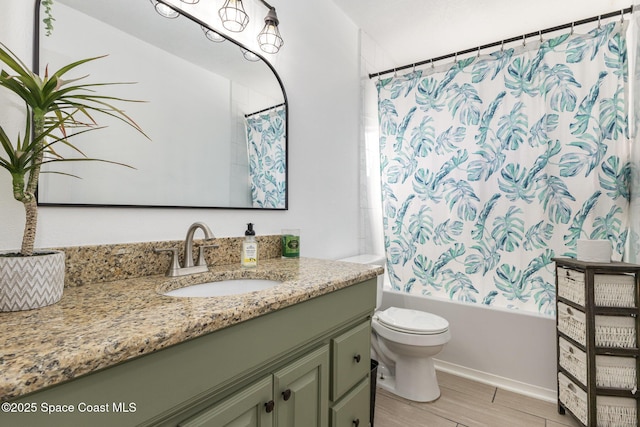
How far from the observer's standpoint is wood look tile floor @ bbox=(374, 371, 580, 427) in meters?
1.65

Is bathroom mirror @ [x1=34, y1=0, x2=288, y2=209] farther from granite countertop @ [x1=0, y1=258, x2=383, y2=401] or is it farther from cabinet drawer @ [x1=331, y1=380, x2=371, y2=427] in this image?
A: cabinet drawer @ [x1=331, y1=380, x2=371, y2=427]

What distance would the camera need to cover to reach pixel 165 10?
1184 mm

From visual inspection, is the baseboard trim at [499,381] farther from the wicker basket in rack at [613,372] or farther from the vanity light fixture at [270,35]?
the vanity light fixture at [270,35]

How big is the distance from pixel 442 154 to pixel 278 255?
1.42 meters

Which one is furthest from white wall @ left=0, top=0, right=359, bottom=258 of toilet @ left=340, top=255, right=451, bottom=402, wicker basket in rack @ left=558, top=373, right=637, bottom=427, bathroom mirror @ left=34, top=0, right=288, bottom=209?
wicker basket in rack @ left=558, top=373, right=637, bottom=427

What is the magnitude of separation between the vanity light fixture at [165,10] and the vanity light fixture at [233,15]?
0.70 feet

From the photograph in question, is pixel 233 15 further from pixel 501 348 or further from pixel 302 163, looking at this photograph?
pixel 501 348

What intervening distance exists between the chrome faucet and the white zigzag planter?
376mm

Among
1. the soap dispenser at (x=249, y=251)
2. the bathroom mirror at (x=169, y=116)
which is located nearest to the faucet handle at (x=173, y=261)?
the bathroom mirror at (x=169, y=116)

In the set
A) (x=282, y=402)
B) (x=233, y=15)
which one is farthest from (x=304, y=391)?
(x=233, y=15)

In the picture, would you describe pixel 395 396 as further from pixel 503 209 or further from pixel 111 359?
pixel 111 359

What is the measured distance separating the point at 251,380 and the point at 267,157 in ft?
3.54

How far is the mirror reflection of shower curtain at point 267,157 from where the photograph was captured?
1512 mm

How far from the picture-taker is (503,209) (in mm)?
2031
